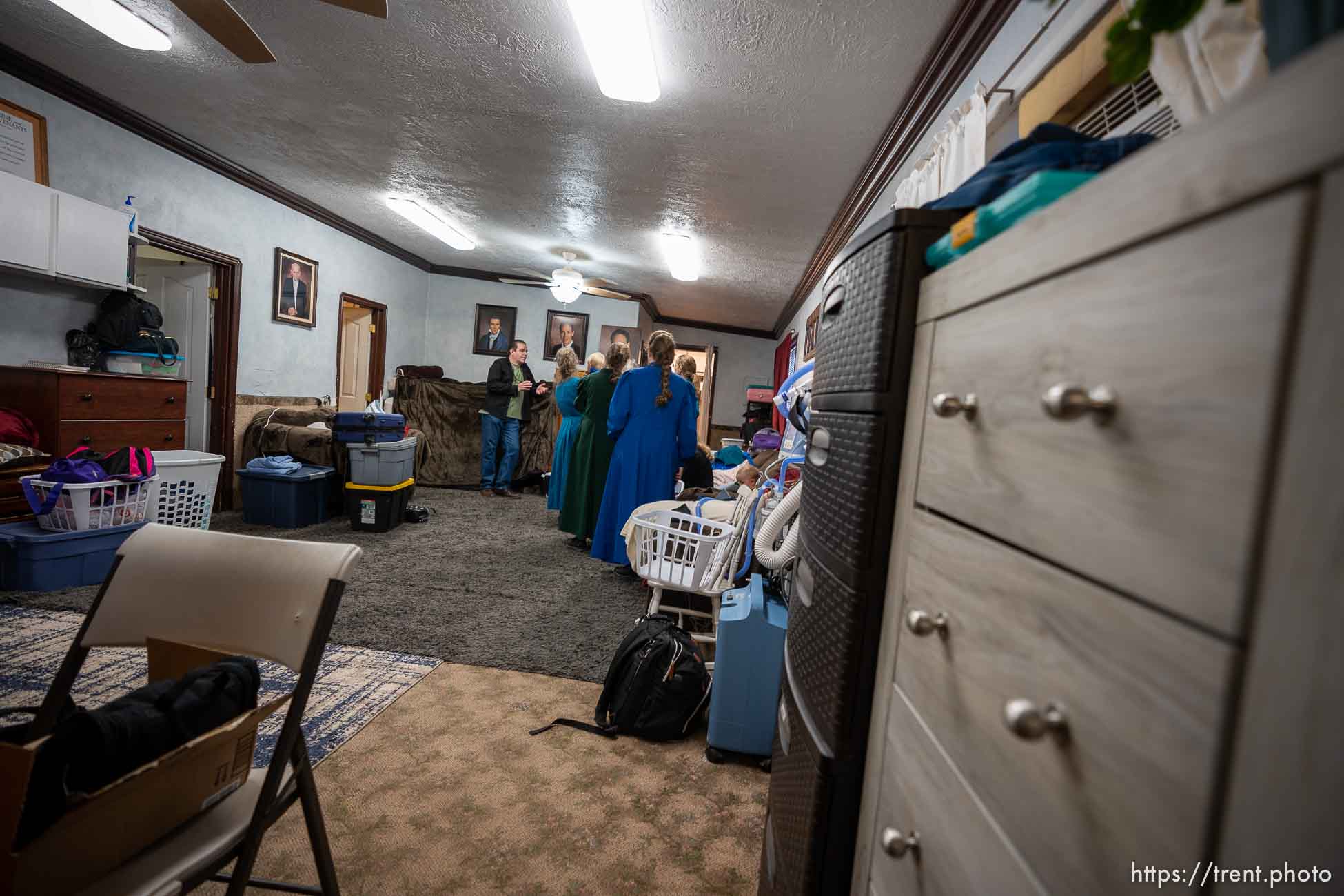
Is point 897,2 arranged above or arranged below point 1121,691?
above

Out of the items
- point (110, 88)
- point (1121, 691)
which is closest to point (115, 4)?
point (110, 88)

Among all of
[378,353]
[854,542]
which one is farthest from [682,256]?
[854,542]

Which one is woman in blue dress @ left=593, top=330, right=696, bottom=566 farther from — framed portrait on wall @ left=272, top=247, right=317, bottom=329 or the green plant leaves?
framed portrait on wall @ left=272, top=247, right=317, bottom=329

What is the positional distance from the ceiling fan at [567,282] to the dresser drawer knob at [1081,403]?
6715mm

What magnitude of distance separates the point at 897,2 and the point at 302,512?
488 cm

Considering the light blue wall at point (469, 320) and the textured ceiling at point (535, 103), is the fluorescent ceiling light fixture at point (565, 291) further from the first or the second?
the light blue wall at point (469, 320)

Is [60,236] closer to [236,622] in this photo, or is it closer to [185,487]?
[185,487]

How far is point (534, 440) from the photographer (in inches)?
275

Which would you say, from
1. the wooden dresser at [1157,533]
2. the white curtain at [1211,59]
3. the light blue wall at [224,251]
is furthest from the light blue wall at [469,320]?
the wooden dresser at [1157,533]

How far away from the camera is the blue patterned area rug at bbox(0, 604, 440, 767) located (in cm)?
193

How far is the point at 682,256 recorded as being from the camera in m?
6.55

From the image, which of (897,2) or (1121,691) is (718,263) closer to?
(897,2)

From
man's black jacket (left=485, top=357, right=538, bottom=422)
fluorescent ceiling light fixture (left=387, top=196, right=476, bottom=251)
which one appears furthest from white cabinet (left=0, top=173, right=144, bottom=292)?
man's black jacket (left=485, top=357, right=538, bottom=422)

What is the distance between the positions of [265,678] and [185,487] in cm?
207
